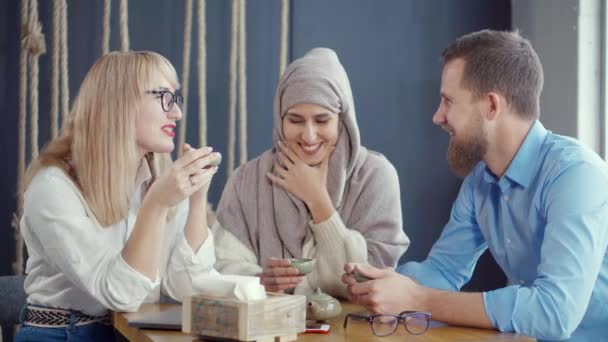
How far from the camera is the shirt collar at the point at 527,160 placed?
2.09 meters

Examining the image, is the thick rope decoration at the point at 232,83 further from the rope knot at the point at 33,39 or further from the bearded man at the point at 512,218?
the bearded man at the point at 512,218

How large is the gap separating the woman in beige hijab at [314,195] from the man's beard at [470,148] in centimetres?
45

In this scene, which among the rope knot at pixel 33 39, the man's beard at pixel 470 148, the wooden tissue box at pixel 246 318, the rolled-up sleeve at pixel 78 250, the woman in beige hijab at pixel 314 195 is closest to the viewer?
the wooden tissue box at pixel 246 318

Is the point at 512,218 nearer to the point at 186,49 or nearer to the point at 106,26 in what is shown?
the point at 186,49

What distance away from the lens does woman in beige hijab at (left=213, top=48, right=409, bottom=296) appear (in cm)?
256

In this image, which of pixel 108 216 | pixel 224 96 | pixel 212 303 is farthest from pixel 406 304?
pixel 224 96

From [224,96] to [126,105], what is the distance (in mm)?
1023

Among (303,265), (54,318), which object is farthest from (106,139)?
(303,265)

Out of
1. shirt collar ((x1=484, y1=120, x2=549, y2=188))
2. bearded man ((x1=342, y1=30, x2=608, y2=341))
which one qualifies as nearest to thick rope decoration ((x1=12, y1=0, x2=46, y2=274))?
bearded man ((x1=342, y1=30, x2=608, y2=341))

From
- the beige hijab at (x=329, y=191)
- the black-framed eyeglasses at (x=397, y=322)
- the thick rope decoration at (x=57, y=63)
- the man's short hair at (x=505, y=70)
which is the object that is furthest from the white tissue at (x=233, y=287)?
the thick rope decoration at (x=57, y=63)

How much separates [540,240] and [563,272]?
24 cm

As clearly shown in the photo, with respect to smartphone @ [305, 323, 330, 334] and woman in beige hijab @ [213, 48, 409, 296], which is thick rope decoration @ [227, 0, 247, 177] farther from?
smartphone @ [305, 323, 330, 334]

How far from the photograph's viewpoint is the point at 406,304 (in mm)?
1924

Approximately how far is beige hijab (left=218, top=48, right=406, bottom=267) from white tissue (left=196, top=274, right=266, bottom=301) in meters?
0.92
